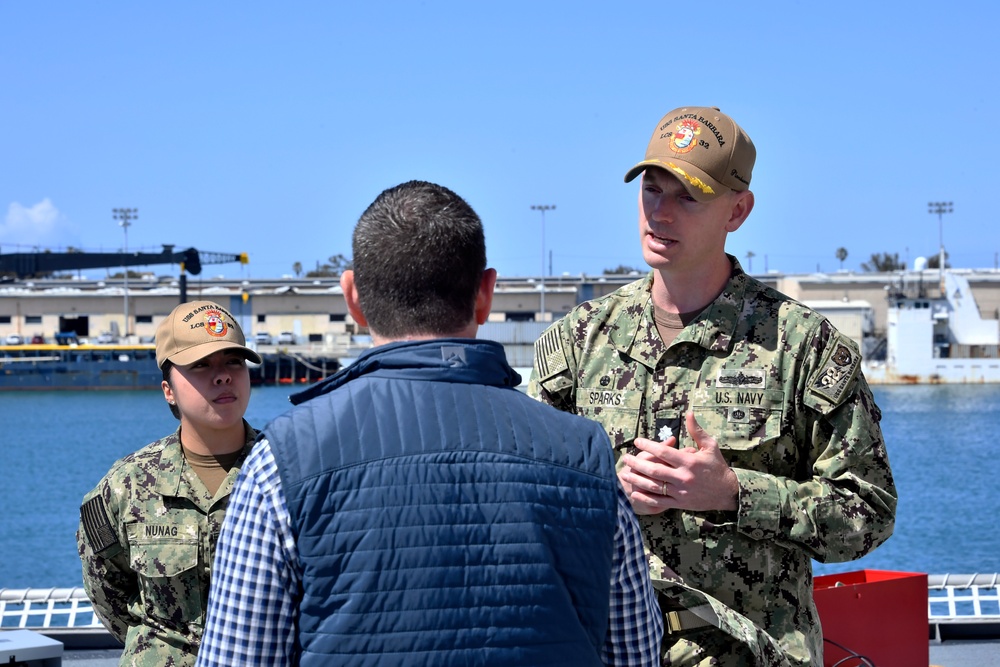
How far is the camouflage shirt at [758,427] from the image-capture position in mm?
2424

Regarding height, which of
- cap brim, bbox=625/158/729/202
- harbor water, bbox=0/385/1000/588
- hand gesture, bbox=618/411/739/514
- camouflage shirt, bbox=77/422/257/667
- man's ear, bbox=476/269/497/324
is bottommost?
harbor water, bbox=0/385/1000/588

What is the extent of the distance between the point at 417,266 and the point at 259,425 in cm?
4107

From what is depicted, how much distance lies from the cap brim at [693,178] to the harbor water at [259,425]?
1399 cm

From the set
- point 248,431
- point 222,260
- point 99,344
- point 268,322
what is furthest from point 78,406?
point 248,431

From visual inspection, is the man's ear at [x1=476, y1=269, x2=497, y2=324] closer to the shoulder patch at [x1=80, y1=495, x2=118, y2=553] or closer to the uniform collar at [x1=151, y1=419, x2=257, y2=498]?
the uniform collar at [x1=151, y1=419, x2=257, y2=498]

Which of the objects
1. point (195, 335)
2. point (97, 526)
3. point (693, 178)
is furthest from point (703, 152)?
point (97, 526)

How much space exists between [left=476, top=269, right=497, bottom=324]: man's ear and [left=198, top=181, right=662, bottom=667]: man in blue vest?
0.07 metres

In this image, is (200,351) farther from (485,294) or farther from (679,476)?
(485,294)

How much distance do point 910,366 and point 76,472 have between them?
44.1 m

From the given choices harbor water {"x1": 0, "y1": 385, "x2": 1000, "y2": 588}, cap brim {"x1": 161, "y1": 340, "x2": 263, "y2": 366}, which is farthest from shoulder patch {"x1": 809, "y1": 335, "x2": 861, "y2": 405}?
harbor water {"x1": 0, "y1": 385, "x2": 1000, "y2": 588}

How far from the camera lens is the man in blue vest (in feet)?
4.59

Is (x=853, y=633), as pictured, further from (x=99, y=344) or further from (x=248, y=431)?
(x=99, y=344)

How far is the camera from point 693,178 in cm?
250

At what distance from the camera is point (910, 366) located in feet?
204
